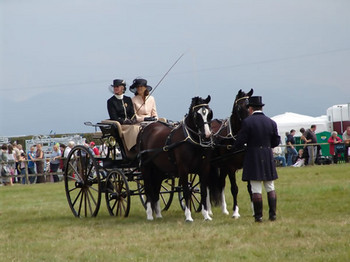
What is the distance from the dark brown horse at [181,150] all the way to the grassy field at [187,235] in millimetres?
541

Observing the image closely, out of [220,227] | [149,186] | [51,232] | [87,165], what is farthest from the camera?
[87,165]

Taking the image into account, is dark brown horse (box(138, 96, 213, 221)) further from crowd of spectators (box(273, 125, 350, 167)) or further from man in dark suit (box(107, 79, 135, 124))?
crowd of spectators (box(273, 125, 350, 167))

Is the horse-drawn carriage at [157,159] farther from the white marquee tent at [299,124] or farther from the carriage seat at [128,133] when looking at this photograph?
the white marquee tent at [299,124]

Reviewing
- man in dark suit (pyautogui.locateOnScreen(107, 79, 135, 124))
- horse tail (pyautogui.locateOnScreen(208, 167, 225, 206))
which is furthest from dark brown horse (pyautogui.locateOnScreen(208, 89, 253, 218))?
man in dark suit (pyautogui.locateOnScreen(107, 79, 135, 124))

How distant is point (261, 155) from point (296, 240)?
2276mm

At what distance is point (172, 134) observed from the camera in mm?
12664

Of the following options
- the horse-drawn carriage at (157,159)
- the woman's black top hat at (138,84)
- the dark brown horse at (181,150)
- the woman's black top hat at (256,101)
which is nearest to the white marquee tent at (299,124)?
the horse-drawn carriage at (157,159)

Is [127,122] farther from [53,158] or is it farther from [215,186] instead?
[53,158]

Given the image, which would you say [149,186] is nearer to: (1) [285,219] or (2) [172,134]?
(2) [172,134]

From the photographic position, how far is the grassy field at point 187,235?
857 centimetres

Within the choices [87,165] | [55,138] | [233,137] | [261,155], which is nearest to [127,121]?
[87,165]

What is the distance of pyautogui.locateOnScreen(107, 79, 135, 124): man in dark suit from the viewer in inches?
553

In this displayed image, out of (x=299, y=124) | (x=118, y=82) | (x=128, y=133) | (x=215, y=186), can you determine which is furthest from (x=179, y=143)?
(x=299, y=124)

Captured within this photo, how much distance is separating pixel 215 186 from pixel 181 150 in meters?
1.38
